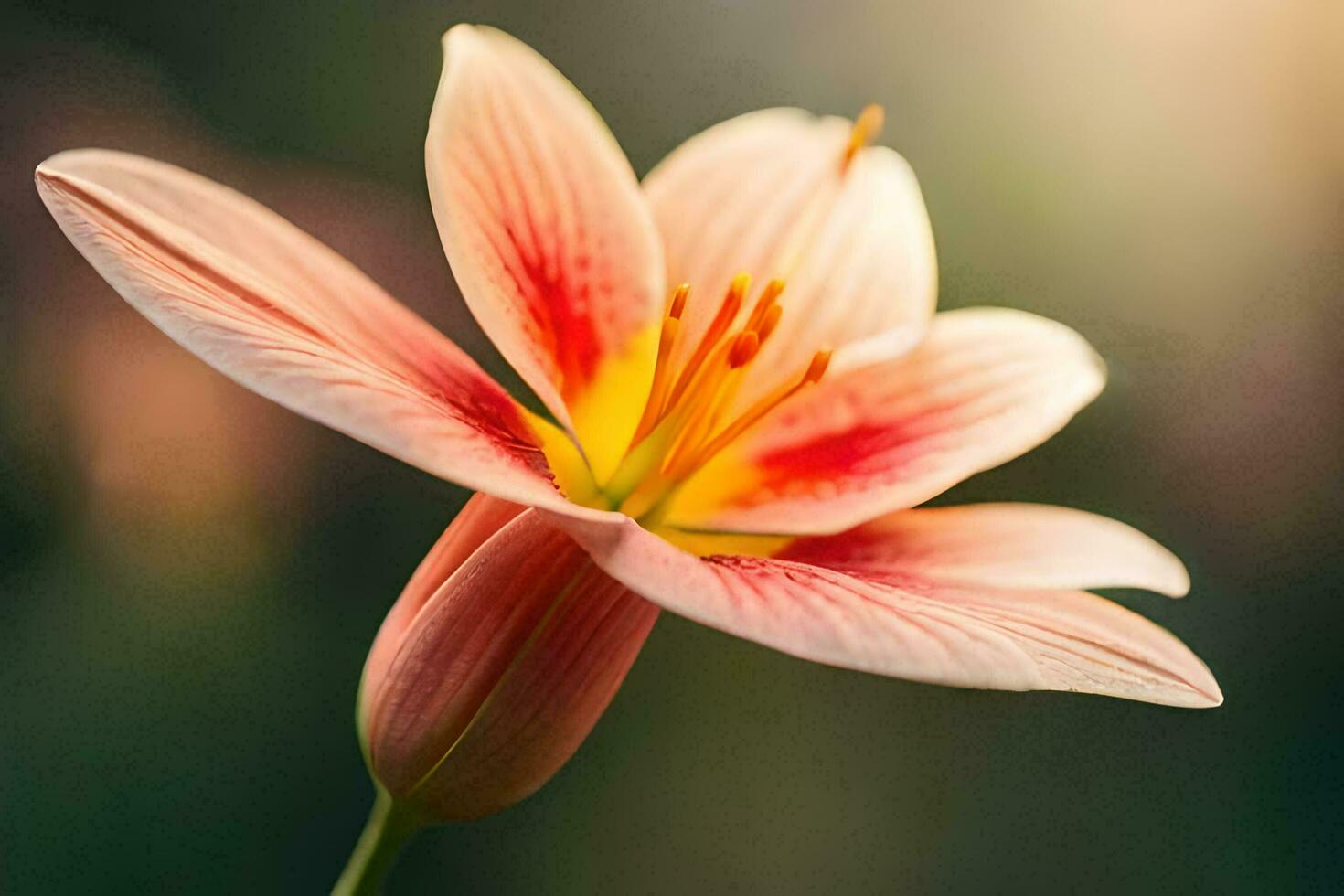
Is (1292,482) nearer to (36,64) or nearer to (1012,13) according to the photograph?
(1012,13)

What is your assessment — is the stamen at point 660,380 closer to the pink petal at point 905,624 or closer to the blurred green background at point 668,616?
the pink petal at point 905,624

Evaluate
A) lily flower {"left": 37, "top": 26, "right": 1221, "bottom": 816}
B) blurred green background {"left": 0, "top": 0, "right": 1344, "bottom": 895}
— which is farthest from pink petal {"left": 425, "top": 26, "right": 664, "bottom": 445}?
blurred green background {"left": 0, "top": 0, "right": 1344, "bottom": 895}

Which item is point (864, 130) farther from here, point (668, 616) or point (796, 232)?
point (668, 616)

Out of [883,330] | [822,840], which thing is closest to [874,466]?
[883,330]

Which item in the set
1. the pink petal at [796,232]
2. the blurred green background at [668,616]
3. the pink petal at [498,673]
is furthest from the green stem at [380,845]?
the blurred green background at [668,616]

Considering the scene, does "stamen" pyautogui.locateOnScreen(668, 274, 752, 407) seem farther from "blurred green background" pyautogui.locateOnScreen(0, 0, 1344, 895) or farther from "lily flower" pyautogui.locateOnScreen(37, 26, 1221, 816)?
"blurred green background" pyautogui.locateOnScreen(0, 0, 1344, 895)

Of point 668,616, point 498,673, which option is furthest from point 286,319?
point 668,616
